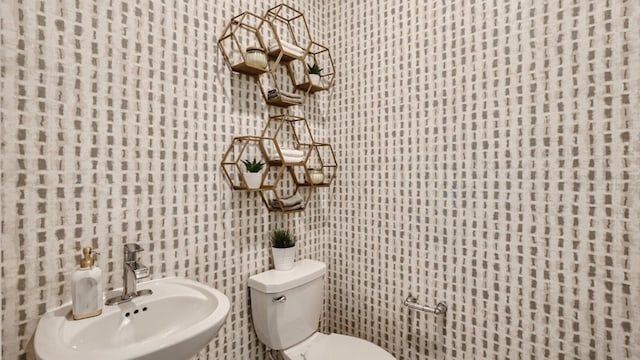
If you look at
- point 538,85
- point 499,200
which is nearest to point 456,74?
point 538,85

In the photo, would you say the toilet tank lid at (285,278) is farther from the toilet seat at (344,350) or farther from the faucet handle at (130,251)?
the faucet handle at (130,251)

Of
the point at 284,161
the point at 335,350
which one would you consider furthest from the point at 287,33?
the point at 335,350

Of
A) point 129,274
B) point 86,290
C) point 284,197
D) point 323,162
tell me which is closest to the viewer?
point 86,290

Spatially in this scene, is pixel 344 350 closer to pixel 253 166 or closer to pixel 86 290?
pixel 253 166

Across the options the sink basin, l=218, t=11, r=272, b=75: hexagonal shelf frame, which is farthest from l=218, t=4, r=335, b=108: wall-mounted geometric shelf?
the sink basin

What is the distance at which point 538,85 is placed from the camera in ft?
4.13

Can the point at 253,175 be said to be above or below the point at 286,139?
below

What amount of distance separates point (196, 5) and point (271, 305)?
134cm

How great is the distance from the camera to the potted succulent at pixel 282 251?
1614mm

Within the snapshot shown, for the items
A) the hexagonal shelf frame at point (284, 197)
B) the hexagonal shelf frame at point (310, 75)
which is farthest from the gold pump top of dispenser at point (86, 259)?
the hexagonal shelf frame at point (310, 75)

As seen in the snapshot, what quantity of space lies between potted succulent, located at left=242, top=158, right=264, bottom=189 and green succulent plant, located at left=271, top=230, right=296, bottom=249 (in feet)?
1.03

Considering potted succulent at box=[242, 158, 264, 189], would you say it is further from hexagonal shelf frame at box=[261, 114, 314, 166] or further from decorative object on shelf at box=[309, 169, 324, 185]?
decorative object on shelf at box=[309, 169, 324, 185]

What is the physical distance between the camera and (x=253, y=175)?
1.46 m

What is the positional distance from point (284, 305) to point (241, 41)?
4.09ft
